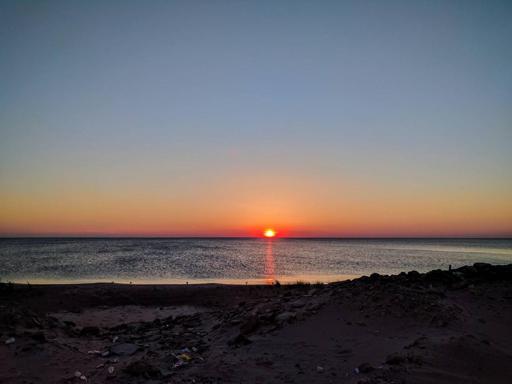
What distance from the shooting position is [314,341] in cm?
841

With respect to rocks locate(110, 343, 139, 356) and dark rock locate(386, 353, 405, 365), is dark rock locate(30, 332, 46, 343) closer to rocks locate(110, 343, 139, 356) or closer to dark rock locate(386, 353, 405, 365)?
rocks locate(110, 343, 139, 356)

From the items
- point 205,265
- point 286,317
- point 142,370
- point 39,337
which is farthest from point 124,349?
point 205,265

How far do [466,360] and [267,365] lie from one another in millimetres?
3639

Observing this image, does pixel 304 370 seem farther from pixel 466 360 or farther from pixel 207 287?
pixel 207 287

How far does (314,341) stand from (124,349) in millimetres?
4384

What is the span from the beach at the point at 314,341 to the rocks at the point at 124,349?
0.02 meters

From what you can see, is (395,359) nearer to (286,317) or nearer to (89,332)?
(286,317)

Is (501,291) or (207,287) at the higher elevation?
(501,291)

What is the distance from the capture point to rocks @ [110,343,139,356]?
883 cm

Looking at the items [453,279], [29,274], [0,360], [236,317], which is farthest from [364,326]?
[29,274]

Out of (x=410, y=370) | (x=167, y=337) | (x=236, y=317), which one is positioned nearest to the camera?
(x=410, y=370)

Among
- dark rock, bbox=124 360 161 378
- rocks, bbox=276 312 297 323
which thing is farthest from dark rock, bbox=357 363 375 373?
dark rock, bbox=124 360 161 378

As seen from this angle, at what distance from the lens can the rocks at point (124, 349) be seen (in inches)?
348

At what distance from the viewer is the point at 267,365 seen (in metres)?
7.45
